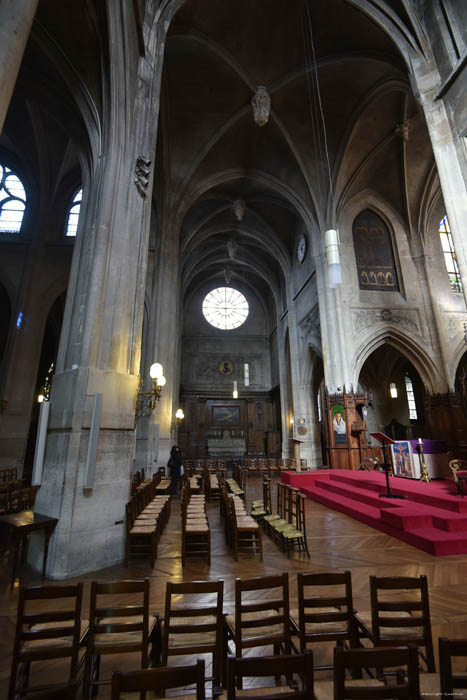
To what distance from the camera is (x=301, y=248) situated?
18312 mm

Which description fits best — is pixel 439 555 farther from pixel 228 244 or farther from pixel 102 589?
pixel 228 244

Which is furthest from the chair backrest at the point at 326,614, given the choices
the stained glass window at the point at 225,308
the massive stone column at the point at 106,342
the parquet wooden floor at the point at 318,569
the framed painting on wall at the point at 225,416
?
the stained glass window at the point at 225,308

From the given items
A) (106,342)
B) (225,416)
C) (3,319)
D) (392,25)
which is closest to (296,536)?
(106,342)

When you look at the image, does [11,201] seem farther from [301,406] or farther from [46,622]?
[301,406]

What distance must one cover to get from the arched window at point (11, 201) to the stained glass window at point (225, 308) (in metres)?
15.1

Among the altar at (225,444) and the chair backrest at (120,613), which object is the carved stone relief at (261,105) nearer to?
the chair backrest at (120,613)

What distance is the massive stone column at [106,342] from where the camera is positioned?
4199 millimetres

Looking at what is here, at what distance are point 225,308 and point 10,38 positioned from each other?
2412 cm

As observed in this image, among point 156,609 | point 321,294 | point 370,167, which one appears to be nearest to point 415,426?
point 321,294

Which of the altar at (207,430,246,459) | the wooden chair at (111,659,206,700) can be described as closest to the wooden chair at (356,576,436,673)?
the wooden chair at (111,659,206,700)

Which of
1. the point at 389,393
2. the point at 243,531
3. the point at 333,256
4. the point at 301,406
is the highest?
the point at 333,256

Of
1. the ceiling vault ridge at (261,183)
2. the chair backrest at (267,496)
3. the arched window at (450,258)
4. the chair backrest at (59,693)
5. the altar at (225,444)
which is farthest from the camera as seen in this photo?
the altar at (225,444)

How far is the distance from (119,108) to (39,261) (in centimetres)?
771

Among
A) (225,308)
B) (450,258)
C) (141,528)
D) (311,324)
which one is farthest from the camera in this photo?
(225,308)
